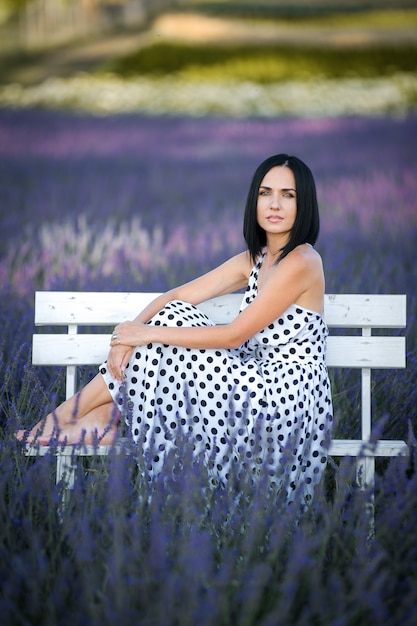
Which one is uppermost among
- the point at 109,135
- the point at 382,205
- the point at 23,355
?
the point at 109,135

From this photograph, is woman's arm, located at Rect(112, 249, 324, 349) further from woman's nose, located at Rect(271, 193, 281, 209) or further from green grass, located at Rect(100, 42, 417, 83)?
green grass, located at Rect(100, 42, 417, 83)

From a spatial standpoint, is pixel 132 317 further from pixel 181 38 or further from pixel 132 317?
pixel 181 38

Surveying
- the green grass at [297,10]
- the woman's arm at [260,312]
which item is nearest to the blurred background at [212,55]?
the green grass at [297,10]

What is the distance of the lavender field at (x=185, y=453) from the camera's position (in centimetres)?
132

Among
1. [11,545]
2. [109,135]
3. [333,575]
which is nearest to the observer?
[333,575]

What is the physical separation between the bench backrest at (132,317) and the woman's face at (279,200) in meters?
0.27

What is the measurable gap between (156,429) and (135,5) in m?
4.05

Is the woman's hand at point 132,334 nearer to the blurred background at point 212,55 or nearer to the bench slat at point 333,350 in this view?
the bench slat at point 333,350

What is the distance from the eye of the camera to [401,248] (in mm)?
4230

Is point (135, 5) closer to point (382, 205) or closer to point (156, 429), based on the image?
point (382, 205)

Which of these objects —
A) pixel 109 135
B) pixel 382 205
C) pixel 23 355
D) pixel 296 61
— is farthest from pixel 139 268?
pixel 296 61

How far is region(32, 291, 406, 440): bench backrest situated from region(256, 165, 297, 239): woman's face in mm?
270

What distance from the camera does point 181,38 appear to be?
5.41 metres

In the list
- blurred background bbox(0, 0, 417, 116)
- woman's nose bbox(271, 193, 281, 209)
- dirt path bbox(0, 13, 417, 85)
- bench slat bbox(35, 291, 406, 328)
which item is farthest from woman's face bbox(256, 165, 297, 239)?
dirt path bbox(0, 13, 417, 85)
